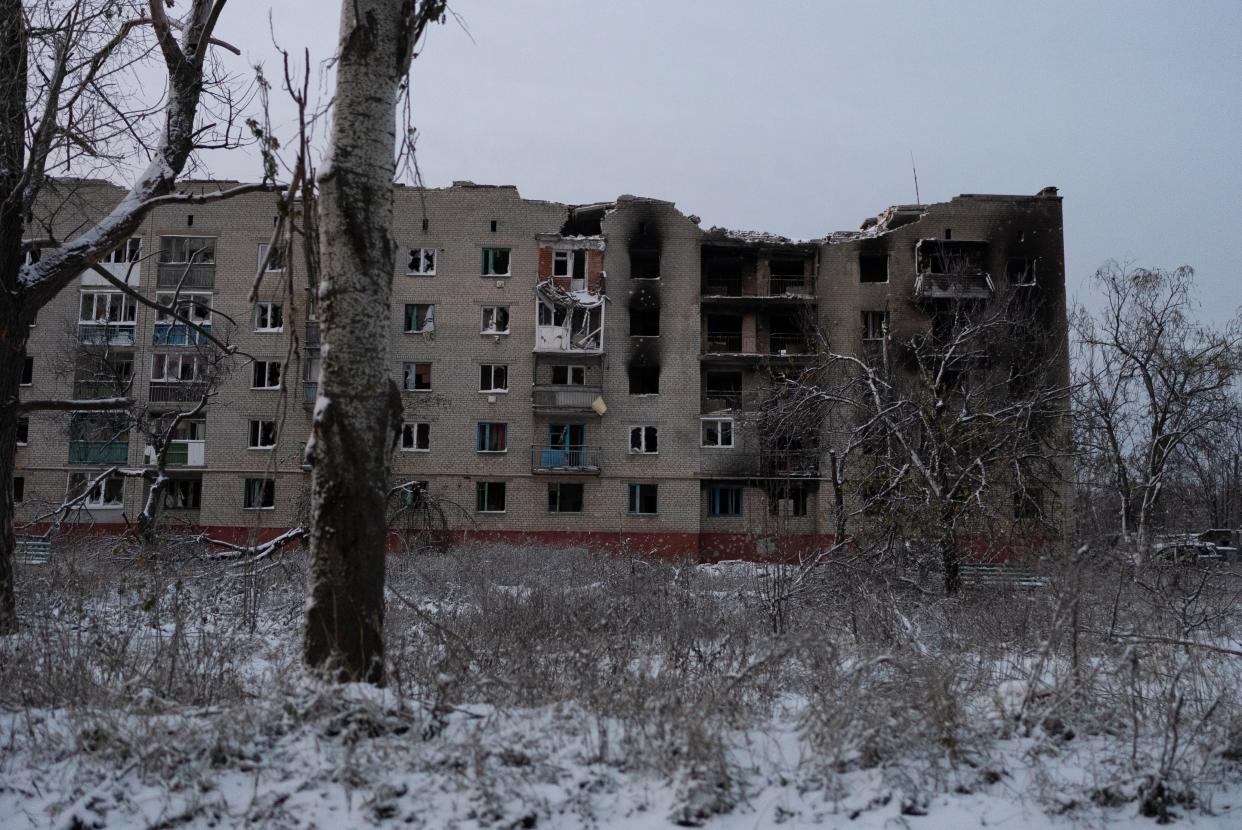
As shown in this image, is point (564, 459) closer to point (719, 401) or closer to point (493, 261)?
point (719, 401)

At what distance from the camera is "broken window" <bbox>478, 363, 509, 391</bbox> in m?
36.4

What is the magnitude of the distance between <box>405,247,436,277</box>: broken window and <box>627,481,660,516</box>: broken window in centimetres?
1226

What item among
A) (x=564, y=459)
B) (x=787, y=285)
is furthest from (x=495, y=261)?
(x=787, y=285)

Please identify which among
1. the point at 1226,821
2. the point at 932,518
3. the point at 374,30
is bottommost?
the point at 1226,821

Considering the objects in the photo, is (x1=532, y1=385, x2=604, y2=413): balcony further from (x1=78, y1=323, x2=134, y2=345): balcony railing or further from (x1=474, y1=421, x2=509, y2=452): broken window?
(x1=78, y1=323, x2=134, y2=345): balcony railing

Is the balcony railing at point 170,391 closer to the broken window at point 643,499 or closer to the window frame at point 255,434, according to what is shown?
the window frame at point 255,434

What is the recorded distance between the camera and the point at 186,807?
421cm

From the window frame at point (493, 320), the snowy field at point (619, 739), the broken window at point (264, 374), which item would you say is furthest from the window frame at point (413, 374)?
the snowy field at point (619, 739)

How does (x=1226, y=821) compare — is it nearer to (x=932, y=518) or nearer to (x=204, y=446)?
(x=932, y=518)

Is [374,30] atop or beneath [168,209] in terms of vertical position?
beneath

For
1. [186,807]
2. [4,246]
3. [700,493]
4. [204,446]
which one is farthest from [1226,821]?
[204,446]

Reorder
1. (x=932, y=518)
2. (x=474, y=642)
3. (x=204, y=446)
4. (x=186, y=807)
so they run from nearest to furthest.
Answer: (x=186, y=807)
(x=474, y=642)
(x=932, y=518)
(x=204, y=446)

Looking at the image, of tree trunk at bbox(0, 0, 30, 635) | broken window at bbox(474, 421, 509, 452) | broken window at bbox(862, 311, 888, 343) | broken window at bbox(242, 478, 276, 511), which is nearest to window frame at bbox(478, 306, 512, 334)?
broken window at bbox(474, 421, 509, 452)

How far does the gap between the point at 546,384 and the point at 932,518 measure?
82.1ft
